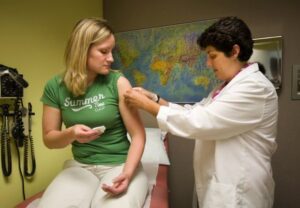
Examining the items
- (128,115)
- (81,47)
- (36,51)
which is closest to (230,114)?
(128,115)

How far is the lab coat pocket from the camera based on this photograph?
1049mm

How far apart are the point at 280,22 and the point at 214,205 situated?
1.43m

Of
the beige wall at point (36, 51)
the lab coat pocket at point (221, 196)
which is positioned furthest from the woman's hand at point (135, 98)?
the beige wall at point (36, 51)

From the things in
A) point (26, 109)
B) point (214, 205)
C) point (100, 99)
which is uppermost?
point (100, 99)

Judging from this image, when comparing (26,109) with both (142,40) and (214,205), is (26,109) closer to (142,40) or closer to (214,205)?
(142,40)

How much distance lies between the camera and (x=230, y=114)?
1.04 meters

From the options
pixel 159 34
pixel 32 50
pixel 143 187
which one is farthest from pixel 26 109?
pixel 159 34

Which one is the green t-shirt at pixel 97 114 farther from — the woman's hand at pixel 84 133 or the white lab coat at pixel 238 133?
the white lab coat at pixel 238 133

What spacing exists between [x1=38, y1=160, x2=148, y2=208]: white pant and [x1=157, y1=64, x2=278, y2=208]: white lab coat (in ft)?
0.93

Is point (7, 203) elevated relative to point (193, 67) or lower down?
lower down

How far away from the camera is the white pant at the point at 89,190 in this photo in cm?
104

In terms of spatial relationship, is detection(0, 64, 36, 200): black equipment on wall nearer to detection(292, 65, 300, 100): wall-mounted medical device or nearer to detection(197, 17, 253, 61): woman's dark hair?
detection(197, 17, 253, 61): woman's dark hair

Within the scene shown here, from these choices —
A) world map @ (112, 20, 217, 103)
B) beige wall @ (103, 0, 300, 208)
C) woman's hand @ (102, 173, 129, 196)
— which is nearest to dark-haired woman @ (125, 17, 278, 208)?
woman's hand @ (102, 173, 129, 196)

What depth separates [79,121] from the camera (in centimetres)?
124
